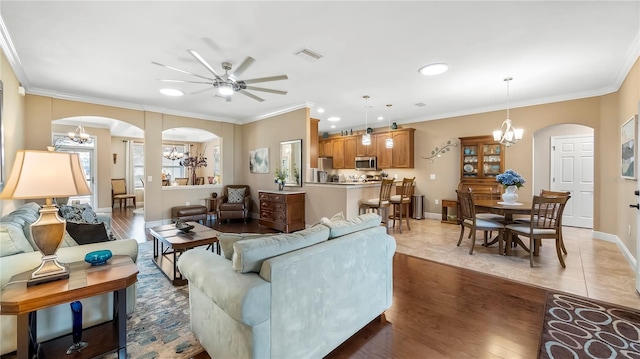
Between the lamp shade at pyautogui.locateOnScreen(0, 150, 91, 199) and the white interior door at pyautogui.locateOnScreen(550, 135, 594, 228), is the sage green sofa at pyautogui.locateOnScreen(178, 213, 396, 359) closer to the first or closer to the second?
the lamp shade at pyautogui.locateOnScreen(0, 150, 91, 199)

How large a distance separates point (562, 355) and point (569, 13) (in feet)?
9.50

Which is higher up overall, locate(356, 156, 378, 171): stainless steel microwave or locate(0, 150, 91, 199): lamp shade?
locate(356, 156, 378, 171): stainless steel microwave

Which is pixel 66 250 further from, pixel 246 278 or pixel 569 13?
pixel 569 13

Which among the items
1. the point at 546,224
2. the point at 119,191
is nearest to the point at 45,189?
the point at 546,224

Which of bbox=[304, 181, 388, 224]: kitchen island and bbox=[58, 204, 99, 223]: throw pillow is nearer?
bbox=[58, 204, 99, 223]: throw pillow

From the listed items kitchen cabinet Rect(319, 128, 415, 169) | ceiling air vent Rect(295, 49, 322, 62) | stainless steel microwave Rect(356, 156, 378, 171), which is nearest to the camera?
ceiling air vent Rect(295, 49, 322, 62)

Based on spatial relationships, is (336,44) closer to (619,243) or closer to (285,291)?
(285,291)

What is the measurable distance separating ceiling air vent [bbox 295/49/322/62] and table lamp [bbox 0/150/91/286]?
97.9 inches

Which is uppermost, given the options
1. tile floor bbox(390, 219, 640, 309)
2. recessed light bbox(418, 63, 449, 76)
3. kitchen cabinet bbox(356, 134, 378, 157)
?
recessed light bbox(418, 63, 449, 76)

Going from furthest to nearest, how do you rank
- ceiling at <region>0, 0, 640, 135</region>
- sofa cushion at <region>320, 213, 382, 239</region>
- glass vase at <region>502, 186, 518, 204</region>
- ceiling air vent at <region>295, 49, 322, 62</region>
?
glass vase at <region>502, 186, 518, 204</region>, ceiling air vent at <region>295, 49, 322, 62</region>, ceiling at <region>0, 0, 640, 135</region>, sofa cushion at <region>320, 213, 382, 239</region>

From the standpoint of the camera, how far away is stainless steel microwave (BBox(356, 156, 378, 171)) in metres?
7.87

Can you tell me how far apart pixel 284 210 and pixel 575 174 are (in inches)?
250

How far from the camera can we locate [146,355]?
1.83 m

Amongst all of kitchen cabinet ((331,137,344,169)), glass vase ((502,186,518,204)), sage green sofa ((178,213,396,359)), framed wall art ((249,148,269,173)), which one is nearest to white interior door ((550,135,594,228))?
glass vase ((502,186,518,204))
